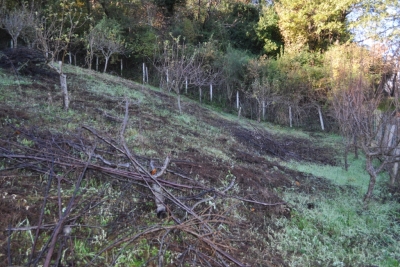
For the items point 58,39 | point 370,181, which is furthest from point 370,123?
point 58,39

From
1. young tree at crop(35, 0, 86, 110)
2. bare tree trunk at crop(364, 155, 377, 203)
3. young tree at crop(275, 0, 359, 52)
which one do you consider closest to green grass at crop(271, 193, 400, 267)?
bare tree trunk at crop(364, 155, 377, 203)

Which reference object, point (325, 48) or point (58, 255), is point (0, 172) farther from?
point (325, 48)

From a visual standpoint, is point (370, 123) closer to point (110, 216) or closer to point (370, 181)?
point (370, 181)

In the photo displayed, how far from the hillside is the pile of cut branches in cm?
Result: 1

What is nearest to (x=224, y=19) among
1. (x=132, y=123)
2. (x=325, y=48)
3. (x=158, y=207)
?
(x=325, y=48)

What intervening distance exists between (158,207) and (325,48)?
2087 cm

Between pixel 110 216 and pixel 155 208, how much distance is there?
47 cm

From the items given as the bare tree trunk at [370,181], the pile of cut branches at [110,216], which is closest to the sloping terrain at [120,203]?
the pile of cut branches at [110,216]

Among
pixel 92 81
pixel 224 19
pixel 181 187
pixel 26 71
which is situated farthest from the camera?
pixel 224 19

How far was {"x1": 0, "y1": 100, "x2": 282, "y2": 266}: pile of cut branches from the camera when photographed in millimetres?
2039

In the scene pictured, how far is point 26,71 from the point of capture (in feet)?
31.4

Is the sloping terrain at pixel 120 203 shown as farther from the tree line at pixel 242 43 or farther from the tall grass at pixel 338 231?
the tree line at pixel 242 43

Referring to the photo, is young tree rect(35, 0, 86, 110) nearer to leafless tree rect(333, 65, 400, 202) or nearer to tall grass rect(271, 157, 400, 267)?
tall grass rect(271, 157, 400, 267)

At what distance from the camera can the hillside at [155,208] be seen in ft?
7.06
